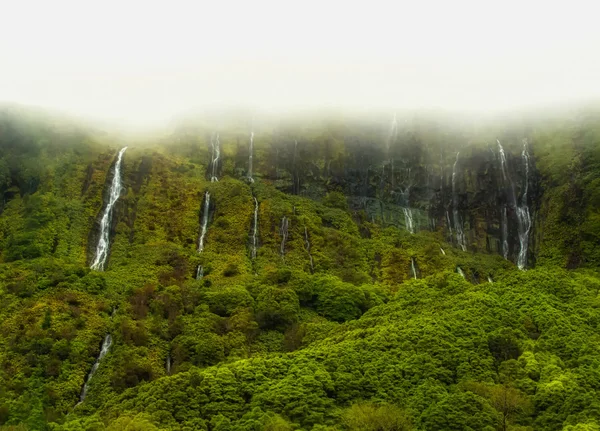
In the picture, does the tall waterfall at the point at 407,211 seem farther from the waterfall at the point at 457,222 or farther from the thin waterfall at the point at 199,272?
the thin waterfall at the point at 199,272

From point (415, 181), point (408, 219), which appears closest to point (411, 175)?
point (415, 181)

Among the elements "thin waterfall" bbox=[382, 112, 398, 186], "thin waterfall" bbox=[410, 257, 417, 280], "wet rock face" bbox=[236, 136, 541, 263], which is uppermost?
"thin waterfall" bbox=[382, 112, 398, 186]

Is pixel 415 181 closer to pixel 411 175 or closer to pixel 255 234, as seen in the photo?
pixel 411 175

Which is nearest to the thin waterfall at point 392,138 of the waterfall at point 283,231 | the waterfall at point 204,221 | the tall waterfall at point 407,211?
the tall waterfall at point 407,211

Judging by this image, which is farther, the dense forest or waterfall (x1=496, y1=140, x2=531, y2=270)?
waterfall (x1=496, y1=140, x2=531, y2=270)

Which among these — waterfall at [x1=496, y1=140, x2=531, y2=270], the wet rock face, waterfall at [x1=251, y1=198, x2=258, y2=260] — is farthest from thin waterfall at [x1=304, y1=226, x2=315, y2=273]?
waterfall at [x1=496, y1=140, x2=531, y2=270]

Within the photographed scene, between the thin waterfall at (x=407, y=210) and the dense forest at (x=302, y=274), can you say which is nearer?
the dense forest at (x=302, y=274)

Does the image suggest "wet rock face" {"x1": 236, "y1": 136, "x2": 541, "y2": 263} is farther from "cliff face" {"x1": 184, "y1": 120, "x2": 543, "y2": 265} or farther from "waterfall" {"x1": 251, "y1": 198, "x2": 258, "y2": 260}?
"waterfall" {"x1": 251, "y1": 198, "x2": 258, "y2": 260}
